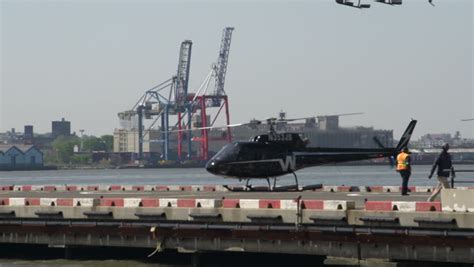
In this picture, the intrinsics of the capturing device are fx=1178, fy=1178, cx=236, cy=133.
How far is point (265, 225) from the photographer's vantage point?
28453mm

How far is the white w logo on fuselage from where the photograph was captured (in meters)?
43.1

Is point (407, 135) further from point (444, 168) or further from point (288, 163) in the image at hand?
point (444, 168)

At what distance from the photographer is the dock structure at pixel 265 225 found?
25.7 metres

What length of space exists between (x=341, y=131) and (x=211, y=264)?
345 ft

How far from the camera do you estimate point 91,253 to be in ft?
113

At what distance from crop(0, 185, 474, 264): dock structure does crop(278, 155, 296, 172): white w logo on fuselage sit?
731 centimetres

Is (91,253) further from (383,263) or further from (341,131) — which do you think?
(341,131)

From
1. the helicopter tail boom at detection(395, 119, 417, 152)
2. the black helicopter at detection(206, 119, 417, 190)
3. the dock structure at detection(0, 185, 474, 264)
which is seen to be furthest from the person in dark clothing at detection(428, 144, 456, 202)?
the helicopter tail boom at detection(395, 119, 417, 152)

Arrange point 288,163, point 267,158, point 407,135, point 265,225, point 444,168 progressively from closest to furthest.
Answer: point 265,225 < point 444,168 < point 267,158 < point 288,163 < point 407,135

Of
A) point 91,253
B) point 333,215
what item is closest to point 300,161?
point 91,253

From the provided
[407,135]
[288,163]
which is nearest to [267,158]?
[288,163]

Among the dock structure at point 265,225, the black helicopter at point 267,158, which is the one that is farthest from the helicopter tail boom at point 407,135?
the dock structure at point 265,225

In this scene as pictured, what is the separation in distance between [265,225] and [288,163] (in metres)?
14.8

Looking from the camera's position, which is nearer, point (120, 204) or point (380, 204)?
point (380, 204)
